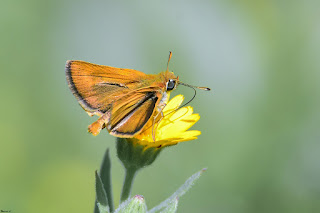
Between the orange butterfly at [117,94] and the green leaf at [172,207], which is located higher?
the orange butterfly at [117,94]

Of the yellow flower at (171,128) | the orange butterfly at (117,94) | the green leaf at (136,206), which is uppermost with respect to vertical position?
the orange butterfly at (117,94)

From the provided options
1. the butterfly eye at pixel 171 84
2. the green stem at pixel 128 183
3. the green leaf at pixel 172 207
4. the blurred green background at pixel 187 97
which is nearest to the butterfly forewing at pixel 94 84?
the butterfly eye at pixel 171 84

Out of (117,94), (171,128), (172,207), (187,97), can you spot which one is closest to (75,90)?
(117,94)

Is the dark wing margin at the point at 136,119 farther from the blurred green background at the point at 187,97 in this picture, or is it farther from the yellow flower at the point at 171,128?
the blurred green background at the point at 187,97

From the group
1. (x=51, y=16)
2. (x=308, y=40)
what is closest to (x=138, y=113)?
(x=51, y=16)

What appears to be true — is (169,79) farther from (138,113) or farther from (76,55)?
(76,55)

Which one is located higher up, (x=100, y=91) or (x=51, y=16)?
(x=51, y=16)

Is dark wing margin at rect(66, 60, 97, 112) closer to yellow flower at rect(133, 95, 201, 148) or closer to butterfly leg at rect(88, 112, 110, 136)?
butterfly leg at rect(88, 112, 110, 136)
